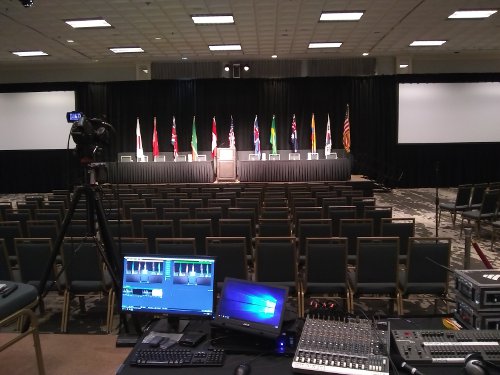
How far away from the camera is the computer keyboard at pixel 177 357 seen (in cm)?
207

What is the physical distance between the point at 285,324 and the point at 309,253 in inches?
87.4

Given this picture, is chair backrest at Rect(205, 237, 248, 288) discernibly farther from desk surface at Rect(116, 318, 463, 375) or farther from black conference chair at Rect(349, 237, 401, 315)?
desk surface at Rect(116, 318, 463, 375)

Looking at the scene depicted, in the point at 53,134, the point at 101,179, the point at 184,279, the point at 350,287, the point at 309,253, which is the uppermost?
the point at 53,134

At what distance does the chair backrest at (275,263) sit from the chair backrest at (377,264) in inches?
26.6

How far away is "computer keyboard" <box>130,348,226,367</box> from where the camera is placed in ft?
6.80

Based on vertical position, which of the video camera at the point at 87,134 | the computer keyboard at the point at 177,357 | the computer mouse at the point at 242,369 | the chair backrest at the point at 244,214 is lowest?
the computer keyboard at the point at 177,357

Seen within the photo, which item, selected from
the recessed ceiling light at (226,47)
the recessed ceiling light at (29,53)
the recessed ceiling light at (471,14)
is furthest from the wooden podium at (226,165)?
the recessed ceiling light at (471,14)

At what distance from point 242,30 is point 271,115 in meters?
5.76

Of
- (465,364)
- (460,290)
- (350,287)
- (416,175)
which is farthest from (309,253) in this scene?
(416,175)

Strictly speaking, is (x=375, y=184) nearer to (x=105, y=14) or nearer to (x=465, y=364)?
(x=105, y=14)

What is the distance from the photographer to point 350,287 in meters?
4.50

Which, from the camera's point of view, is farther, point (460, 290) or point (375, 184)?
point (375, 184)

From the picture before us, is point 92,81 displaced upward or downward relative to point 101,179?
upward

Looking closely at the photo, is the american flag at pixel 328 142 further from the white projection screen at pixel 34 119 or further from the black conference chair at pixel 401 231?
the black conference chair at pixel 401 231
